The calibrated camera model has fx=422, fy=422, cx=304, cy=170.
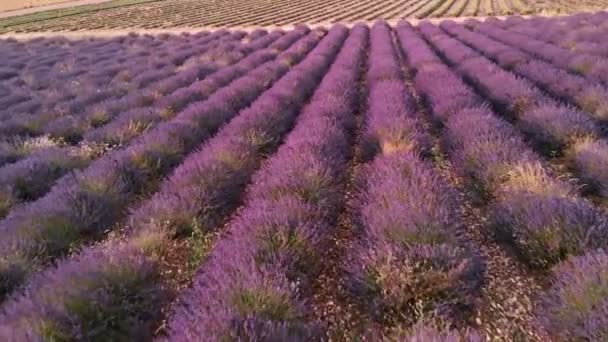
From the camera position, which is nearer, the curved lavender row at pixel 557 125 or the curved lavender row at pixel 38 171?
the curved lavender row at pixel 557 125

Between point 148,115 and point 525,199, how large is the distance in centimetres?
586

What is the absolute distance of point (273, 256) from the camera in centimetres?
277

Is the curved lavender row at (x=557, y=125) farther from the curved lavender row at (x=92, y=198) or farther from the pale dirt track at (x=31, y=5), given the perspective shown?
the pale dirt track at (x=31, y=5)

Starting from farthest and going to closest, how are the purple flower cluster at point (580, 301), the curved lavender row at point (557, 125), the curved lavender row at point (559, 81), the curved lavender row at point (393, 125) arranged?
the curved lavender row at point (559, 81) → the curved lavender row at point (393, 125) → the curved lavender row at point (557, 125) → the purple flower cluster at point (580, 301)

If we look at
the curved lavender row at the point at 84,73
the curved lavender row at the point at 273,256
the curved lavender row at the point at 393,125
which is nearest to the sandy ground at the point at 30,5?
the curved lavender row at the point at 84,73

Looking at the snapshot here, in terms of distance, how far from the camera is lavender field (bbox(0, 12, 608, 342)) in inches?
93.1

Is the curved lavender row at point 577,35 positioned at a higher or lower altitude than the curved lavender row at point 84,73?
lower

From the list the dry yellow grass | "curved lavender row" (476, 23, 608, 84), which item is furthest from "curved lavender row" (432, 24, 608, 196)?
the dry yellow grass

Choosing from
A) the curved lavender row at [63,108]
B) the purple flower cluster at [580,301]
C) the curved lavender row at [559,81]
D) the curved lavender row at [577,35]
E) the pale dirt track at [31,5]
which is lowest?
the curved lavender row at [577,35]

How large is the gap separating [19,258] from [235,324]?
202cm

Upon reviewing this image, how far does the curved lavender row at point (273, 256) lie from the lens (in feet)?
6.93

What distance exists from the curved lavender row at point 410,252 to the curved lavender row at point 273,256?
376mm

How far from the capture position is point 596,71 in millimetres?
7859

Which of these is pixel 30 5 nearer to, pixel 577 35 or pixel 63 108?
pixel 63 108
